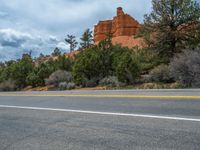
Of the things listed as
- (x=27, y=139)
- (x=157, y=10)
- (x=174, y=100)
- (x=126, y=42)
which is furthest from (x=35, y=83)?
(x=126, y=42)

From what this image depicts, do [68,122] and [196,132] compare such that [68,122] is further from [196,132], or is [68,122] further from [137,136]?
[196,132]

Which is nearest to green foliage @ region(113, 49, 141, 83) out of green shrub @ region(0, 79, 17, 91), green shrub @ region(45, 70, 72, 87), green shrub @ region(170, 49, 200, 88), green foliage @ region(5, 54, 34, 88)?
green shrub @ region(170, 49, 200, 88)

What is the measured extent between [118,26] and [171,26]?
255 ft

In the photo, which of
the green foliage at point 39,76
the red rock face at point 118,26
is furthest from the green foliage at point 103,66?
the red rock face at point 118,26

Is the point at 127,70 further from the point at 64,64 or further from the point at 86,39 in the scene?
the point at 86,39

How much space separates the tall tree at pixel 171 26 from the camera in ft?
87.8

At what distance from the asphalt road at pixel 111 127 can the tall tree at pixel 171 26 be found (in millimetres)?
17987

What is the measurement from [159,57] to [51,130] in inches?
888

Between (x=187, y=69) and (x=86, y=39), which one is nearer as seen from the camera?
(x=187, y=69)

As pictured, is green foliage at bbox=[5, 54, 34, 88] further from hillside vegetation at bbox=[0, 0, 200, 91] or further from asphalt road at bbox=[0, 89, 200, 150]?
asphalt road at bbox=[0, 89, 200, 150]

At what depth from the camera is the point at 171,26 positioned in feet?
90.4

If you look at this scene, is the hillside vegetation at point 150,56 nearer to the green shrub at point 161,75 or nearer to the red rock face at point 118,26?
the green shrub at point 161,75

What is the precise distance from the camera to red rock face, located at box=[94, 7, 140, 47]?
337 feet

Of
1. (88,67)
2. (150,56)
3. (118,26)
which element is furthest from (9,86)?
(118,26)
